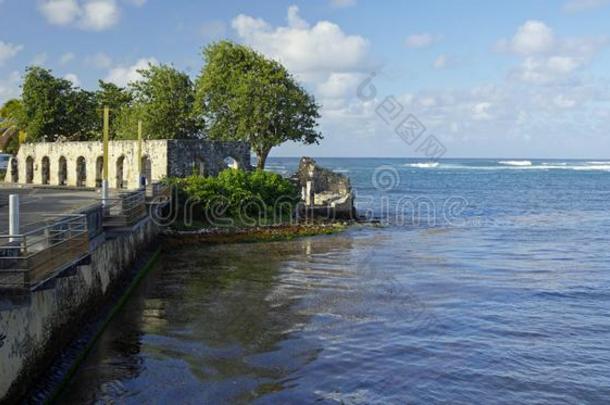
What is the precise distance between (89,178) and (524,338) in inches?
1252

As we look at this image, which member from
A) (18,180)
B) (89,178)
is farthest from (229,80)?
(18,180)

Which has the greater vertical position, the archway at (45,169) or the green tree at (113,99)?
the green tree at (113,99)

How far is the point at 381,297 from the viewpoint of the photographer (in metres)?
23.0

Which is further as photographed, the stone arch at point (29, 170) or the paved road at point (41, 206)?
the stone arch at point (29, 170)

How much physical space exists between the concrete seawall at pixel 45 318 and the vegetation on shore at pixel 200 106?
92.4 feet

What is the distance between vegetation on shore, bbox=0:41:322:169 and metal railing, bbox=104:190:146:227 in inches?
1108

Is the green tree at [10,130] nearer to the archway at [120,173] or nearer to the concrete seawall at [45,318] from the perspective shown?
the archway at [120,173]

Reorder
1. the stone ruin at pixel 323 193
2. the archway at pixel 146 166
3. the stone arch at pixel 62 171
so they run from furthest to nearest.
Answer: the stone arch at pixel 62 171 < the stone ruin at pixel 323 193 < the archway at pixel 146 166

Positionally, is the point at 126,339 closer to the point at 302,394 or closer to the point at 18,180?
the point at 302,394

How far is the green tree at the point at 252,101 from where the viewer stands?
157 feet

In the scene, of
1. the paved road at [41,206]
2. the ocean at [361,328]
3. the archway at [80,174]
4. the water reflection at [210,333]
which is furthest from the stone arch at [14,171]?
the water reflection at [210,333]

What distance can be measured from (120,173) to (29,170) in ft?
34.1

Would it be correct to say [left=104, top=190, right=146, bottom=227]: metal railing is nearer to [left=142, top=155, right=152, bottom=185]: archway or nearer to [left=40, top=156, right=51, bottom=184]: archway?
[left=142, top=155, right=152, bottom=185]: archway

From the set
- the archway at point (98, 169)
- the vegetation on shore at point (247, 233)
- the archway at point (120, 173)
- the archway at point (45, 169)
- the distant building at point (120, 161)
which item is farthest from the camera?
the archway at point (45, 169)
